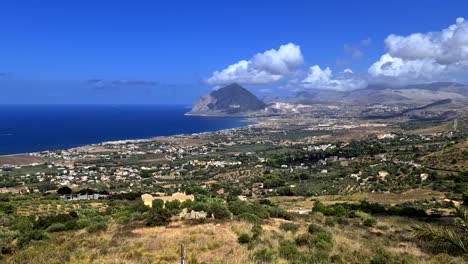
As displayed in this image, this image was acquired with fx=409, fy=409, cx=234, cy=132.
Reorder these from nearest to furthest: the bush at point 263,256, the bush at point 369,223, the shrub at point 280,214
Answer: the bush at point 263,256
the shrub at point 280,214
the bush at point 369,223

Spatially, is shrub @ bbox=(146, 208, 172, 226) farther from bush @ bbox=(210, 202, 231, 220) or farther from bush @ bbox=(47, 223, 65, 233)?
bush @ bbox=(47, 223, 65, 233)

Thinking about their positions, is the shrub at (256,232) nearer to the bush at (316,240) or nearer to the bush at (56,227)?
the bush at (316,240)

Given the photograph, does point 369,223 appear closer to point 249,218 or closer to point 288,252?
point 249,218

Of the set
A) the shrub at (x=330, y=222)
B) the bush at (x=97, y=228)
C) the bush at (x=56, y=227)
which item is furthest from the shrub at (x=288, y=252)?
the bush at (x=56, y=227)

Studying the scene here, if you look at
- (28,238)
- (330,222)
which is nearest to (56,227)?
(28,238)

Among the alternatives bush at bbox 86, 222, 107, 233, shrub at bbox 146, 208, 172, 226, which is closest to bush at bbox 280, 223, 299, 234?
shrub at bbox 146, 208, 172, 226

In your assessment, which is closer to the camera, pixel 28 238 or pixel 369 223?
pixel 28 238
